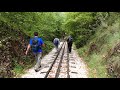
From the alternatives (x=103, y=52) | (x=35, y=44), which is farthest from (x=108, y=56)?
(x=35, y=44)

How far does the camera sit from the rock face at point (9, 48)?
1648 centimetres

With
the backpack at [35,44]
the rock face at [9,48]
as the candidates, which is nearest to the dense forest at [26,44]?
the rock face at [9,48]

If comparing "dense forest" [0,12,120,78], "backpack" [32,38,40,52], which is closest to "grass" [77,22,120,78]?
"dense forest" [0,12,120,78]

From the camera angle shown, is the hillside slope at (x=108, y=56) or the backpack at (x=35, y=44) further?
the hillside slope at (x=108, y=56)

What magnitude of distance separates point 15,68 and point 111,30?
8.86 m

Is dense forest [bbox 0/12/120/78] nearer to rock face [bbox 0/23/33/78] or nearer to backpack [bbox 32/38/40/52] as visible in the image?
rock face [bbox 0/23/33/78]

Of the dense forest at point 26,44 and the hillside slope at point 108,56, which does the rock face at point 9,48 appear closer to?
the dense forest at point 26,44

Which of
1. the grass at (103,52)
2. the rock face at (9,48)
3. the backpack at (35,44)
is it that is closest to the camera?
the backpack at (35,44)

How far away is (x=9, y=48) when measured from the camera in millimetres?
18672

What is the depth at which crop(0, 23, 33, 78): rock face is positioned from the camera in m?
16.5
